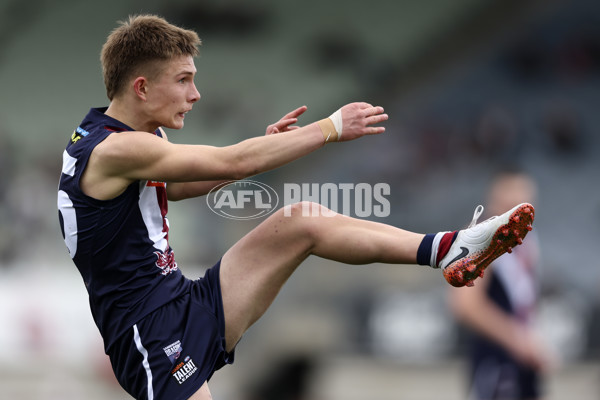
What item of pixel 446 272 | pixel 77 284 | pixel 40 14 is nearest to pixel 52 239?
pixel 77 284

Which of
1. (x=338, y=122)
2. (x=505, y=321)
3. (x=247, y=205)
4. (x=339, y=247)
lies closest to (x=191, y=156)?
A: (x=338, y=122)

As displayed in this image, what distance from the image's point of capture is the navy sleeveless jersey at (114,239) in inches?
159

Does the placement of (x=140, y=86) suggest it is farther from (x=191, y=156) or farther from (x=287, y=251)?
(x=287, y=251)

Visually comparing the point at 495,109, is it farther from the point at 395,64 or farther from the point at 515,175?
the point at 515,175

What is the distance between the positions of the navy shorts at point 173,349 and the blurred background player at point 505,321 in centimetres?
292

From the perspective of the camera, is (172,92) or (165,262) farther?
(165,262)

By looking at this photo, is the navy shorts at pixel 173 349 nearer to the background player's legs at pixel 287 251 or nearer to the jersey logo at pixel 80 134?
the background player's legs at pixel 287 251

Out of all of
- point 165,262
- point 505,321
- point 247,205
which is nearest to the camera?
point 165,262

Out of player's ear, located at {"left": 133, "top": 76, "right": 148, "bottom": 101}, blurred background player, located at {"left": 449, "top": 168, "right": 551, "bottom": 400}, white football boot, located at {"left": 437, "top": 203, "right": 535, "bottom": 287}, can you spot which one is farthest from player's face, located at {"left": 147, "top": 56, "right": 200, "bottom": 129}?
blurred background player, located at {"left": 449, "top": 168, "right": 551, "bottom": 400}

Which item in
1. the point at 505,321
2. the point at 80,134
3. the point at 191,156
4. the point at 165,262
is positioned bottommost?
the point at 505,321

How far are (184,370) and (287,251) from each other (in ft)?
2.36

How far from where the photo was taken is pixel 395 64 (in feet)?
43.3

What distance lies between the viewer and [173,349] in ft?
13.6

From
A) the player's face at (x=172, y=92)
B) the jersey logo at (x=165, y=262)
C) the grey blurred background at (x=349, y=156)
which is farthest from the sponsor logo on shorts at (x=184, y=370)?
the grey blurred background at (x=349, y=156)
